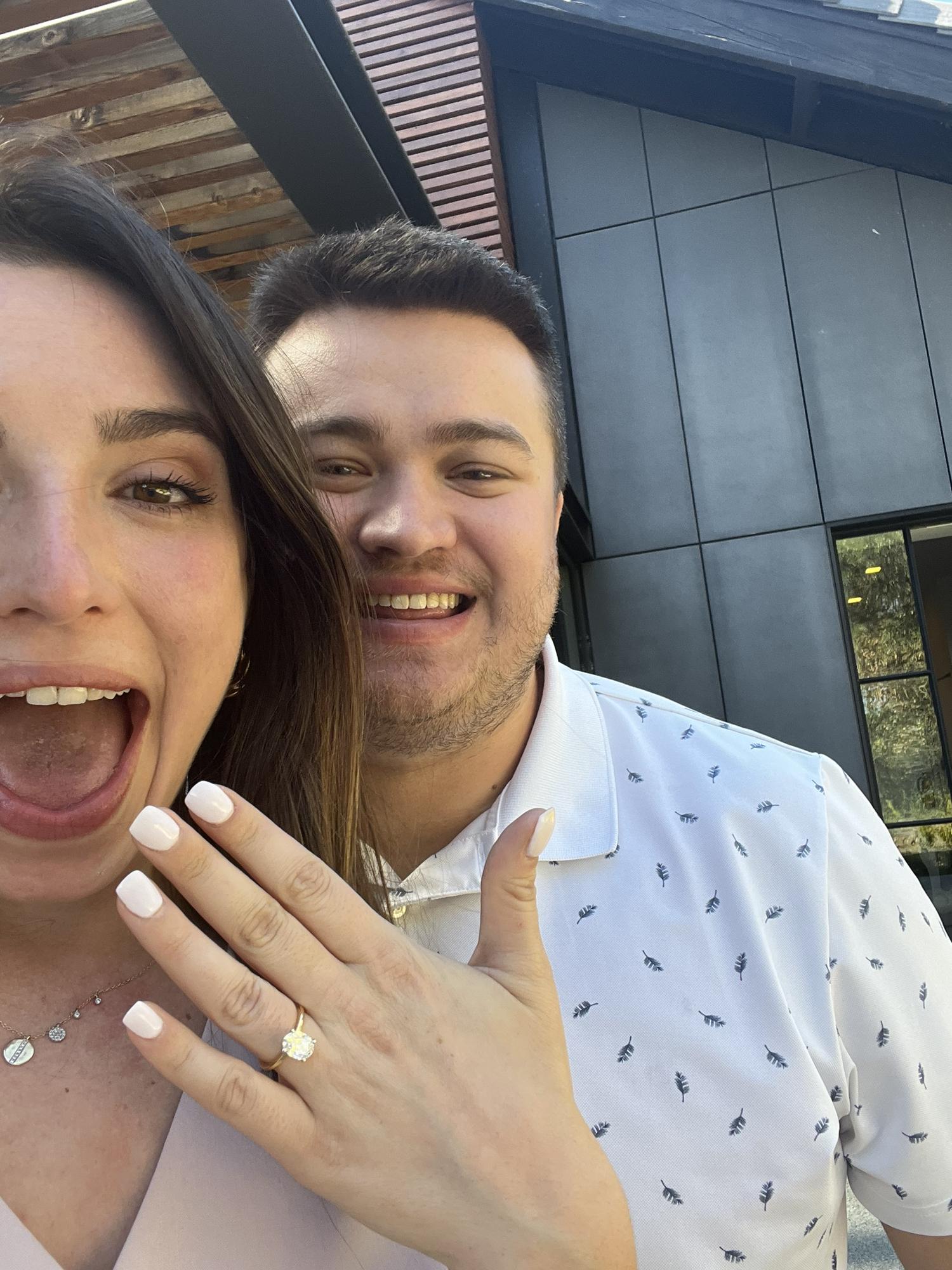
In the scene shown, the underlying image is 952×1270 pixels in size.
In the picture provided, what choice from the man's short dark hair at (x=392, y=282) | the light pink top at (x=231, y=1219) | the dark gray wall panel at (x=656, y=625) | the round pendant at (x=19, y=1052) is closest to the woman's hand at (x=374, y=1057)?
the light pink top at (x=231, y=1219)

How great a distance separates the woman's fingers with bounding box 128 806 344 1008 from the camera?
2.49 ft

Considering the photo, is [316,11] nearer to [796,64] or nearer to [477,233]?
[477,233]

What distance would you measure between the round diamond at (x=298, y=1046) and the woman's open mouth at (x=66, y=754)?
32 centimetres

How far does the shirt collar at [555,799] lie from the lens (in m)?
1.55

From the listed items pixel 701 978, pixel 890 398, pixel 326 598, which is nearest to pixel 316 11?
pixel 326 598

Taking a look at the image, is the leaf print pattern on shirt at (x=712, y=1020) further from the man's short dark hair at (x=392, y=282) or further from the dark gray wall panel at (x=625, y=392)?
the dark gray wall panel at (x=625, y=392)

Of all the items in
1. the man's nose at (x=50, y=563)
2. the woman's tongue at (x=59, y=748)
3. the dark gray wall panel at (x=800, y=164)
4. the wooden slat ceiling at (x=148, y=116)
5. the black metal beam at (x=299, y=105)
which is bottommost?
the woman's tongue at (x=59, y=748)

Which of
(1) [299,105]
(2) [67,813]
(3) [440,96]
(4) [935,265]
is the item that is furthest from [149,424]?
(4) [935,265]

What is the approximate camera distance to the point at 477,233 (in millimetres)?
5934

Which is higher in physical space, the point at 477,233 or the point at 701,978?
the point at 477,233

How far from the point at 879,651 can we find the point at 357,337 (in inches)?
206

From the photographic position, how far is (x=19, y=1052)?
99 cm

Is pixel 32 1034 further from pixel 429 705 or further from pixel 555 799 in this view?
pixel 555 799

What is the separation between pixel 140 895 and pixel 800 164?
7.05 metres
